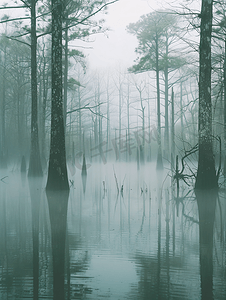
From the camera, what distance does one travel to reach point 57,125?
975 cm

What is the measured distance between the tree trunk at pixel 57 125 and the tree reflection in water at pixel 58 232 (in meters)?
0.38

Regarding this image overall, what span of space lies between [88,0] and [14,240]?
14099 millimetres

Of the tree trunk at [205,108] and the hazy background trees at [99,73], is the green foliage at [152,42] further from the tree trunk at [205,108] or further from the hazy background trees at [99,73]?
the tree trunk at [205,108]

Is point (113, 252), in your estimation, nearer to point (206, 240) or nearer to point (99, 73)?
point (206, 240)

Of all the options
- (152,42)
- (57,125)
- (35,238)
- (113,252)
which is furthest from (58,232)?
(152,42)

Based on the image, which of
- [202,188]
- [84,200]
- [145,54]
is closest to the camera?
[84,200]

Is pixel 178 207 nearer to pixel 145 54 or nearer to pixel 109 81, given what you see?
pixel 145 54

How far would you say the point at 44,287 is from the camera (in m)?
2.79

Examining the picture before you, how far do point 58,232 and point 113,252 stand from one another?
1281 mm

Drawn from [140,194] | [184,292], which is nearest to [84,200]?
[140,194]

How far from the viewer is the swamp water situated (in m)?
2.75

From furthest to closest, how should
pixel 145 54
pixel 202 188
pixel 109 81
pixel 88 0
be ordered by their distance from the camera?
pixel 109 81, pixel 145 54, pixel 88 0, pixel 202 188

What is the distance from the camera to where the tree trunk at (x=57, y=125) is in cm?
969

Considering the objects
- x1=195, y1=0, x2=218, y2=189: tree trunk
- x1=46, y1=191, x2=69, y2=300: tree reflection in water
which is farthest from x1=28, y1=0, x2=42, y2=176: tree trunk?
x1=195, y1=0, x2=218, y2=189: tree trunk
